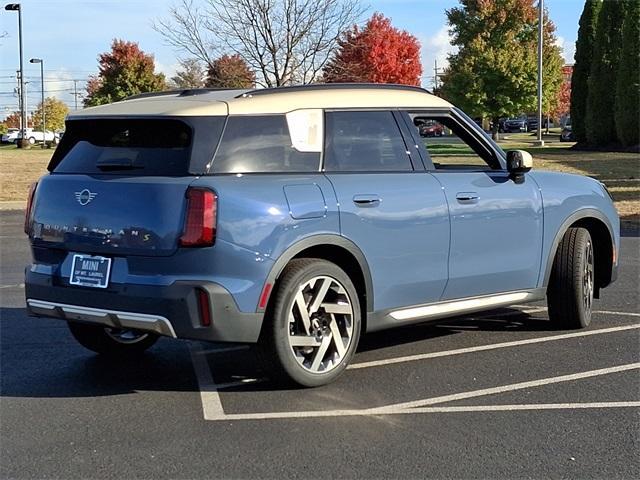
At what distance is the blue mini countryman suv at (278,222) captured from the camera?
16.0ft

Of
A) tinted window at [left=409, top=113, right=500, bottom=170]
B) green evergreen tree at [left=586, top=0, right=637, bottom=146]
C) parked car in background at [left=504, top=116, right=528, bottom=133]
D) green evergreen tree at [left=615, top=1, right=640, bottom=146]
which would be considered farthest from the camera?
parked car in background at [left=504, top=116, right=528, bottom=133]

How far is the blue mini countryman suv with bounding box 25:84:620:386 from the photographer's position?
4.89 meters

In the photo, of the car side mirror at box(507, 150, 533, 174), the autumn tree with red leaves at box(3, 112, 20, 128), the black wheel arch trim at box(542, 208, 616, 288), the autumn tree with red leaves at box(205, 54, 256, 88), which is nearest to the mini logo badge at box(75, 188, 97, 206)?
the car side mirror at box(507, 150, 533, 174)

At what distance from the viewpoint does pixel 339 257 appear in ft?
18.2

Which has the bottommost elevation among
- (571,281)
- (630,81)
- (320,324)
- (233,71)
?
(320,324)

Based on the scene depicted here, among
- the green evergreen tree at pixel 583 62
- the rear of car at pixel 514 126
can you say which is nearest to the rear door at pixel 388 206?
the green evergreen tree at pixel 583 62

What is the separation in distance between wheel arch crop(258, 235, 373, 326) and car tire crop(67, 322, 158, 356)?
154 cm

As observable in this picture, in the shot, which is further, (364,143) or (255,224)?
(364,143)

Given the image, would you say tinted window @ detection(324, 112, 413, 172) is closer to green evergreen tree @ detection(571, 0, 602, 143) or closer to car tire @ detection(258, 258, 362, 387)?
car tire @ detection(258, 258, 362, 387)

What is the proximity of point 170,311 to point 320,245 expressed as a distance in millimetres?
1021

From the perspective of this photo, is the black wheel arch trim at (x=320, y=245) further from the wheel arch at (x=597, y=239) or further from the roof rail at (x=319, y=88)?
the wheel arch at (x=597, y=239)

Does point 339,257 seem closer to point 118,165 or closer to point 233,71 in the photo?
point 118,165

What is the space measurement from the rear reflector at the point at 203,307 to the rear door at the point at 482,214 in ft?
6.26

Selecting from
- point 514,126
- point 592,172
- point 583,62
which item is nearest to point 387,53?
point 583,62
